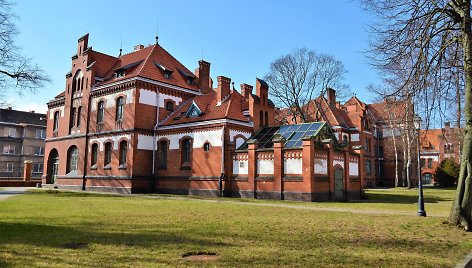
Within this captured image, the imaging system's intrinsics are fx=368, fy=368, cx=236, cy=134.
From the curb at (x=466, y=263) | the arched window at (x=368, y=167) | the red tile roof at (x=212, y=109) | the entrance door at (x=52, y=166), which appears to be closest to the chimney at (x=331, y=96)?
the arched window at (x=368, y=167)

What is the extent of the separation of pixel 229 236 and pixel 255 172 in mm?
16852

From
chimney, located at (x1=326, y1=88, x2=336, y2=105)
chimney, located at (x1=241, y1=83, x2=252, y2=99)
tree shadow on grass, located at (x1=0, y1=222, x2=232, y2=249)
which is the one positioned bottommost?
tree shadow on grass, located at (x1=0, y1=222, x2=232, y2=249)

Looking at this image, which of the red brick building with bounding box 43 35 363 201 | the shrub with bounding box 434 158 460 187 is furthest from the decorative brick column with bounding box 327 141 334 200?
the shrub with bounding box 434 158 460 187

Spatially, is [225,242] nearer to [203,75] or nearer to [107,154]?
[107,154]

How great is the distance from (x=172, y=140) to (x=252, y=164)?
8.10 meters

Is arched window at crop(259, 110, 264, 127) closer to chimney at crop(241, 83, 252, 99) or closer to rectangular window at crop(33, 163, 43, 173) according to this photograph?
chimney at crop(241, 83, 252, 99)

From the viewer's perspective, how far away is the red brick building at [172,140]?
25.0m

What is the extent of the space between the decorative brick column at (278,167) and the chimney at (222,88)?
25.1 ft

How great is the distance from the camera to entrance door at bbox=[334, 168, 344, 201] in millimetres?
25825

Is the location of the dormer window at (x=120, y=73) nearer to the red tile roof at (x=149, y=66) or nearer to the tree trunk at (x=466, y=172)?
the red tile roof at (x=149, y=66)

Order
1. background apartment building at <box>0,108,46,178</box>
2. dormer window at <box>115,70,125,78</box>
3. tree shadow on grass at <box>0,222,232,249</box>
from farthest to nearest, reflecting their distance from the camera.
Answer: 1. background apartment building at <box>0,108,46,178</box>
2. dormer window at <box>115,70,125,78</box>
3. tree shadow on grass at <box>0,222,232,249</box>

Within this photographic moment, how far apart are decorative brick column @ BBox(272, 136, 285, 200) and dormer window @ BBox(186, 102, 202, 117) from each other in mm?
8132

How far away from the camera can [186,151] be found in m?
29.9

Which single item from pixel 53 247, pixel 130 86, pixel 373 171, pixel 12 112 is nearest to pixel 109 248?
pixel 53 247
